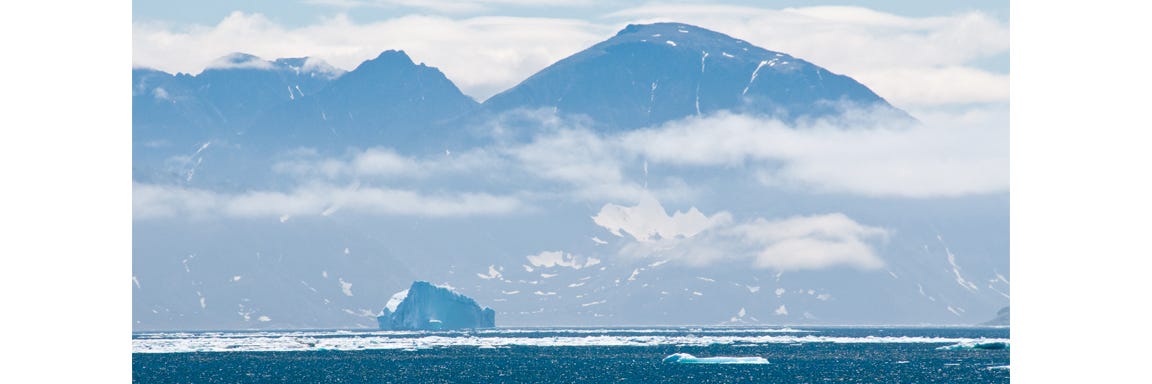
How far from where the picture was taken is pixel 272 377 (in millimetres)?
145875

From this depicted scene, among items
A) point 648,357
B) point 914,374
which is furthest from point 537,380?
point 648,357
